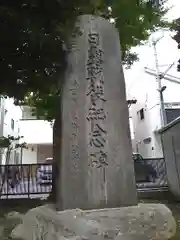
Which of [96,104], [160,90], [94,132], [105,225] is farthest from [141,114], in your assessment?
[105,225]

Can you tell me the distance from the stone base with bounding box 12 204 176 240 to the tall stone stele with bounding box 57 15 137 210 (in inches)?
9.3

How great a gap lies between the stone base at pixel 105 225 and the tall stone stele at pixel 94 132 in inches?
9.3

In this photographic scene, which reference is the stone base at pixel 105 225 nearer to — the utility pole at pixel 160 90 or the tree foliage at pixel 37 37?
the tree foliage at pixel 37 37

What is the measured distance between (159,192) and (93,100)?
5988 mm

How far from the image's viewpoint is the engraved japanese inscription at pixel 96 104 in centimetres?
355

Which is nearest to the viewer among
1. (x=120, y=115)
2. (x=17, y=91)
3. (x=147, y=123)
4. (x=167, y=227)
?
(x=167, y=227)

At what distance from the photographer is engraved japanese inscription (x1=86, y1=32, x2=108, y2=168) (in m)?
3.55

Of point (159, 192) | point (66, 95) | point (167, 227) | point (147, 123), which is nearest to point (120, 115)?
point (66, 95)

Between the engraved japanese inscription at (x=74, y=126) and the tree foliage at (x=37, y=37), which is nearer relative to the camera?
the tree foliage at (x=37, y=37)

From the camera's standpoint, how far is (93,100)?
3.72 meters

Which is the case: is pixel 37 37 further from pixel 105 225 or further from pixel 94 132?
pixel 105 225

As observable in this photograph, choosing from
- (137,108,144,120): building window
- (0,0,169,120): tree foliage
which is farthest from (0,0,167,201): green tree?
(137,108,144,120): building window

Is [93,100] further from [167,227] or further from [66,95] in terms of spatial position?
[167,227]

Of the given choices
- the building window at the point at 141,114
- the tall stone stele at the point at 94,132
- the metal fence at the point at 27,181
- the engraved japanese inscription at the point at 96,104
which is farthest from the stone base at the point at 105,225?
the building window at the point at 141,114
